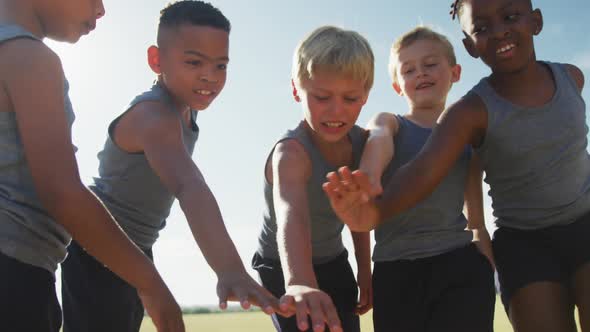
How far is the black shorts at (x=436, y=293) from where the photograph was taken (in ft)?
11.3

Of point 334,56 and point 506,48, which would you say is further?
point 506,48

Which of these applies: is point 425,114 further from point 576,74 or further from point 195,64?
point 195,64

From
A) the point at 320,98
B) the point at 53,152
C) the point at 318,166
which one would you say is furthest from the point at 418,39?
the point at 53,152

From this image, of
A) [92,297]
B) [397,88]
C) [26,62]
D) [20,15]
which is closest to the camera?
[26,62]

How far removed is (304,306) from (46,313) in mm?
1045

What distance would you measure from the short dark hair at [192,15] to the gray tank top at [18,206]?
Answer: 1697 millimetres

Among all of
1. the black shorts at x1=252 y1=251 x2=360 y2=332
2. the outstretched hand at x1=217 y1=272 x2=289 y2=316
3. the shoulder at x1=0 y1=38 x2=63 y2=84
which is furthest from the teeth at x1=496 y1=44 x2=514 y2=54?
the shoulder at x1=0 y1=38 x2=63 y2=84

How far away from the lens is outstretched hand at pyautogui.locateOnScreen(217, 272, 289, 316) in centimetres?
250

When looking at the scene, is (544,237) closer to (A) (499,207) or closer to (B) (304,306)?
(A) (499,207)

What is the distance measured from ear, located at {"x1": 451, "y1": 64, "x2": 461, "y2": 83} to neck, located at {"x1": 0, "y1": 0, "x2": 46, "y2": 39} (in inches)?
111

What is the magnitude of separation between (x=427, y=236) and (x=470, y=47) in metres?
1.22

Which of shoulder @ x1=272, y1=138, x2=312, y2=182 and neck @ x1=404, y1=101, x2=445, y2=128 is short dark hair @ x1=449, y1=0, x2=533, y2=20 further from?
shoulder @ x1=272, y1=138, x2=312, y2=182

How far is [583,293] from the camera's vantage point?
3.58 metres

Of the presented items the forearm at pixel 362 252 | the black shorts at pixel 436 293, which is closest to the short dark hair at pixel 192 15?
the forearm at pixel 362 252
